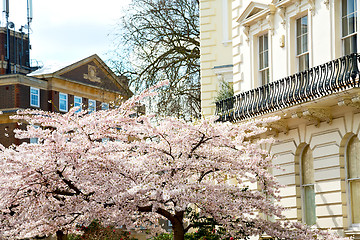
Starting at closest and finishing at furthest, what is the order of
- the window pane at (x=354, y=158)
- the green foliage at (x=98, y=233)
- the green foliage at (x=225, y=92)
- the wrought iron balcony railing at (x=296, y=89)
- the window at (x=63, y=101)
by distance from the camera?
1. the wrought iron balcony railing at (x=296, y=89)
2. the window pane at (x=354, y=158)
3. the green foliage at (x=98, y=233)
4. the green foliage at (x=225, y=92)
5. the window at (x=63, y=101)

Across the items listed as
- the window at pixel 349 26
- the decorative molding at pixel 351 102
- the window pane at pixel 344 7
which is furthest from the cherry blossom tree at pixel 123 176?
the window pane at pixel 344 7

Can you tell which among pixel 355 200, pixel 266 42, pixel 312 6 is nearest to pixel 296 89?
pixel 312 6

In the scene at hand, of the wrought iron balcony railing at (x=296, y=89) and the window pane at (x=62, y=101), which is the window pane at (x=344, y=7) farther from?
Answer: the window pane at (x=62, y=101)

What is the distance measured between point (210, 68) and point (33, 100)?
39.6 meters

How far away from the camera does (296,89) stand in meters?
24.9

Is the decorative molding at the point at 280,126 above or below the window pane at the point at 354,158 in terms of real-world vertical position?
above

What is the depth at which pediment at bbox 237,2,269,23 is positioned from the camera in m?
28.2

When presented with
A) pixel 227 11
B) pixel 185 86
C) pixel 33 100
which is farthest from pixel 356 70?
pixel 33 100

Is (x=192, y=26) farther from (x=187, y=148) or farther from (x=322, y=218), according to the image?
(x=187, y=148)

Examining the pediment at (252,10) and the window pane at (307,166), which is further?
the pediment at (252,10)

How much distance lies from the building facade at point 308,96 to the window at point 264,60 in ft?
0.13

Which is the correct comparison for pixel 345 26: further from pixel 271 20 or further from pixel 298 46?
pixel 271 20

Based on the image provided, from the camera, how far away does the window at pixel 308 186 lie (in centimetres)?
2517

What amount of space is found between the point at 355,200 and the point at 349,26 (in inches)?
209
